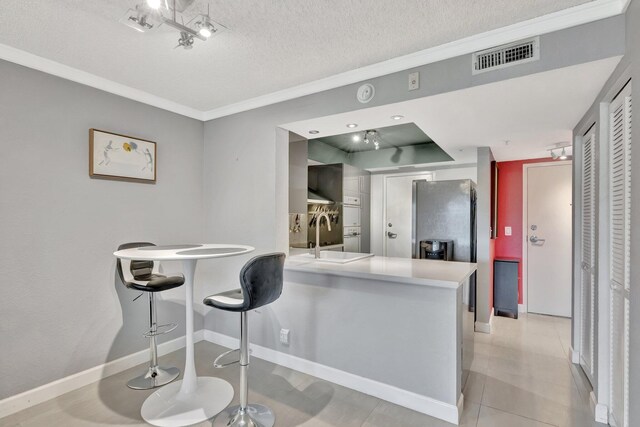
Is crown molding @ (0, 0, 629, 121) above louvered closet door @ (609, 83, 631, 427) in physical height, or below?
above

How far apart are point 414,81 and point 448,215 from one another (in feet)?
7.27

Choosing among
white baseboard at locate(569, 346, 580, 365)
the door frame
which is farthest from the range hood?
white baseboard at locate(569, 346, 580, 365)

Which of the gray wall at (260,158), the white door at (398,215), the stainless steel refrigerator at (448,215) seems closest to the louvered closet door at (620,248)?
the gray wall at (260,158)

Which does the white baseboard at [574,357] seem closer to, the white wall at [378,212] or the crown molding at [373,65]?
the crown molding at [373,65]

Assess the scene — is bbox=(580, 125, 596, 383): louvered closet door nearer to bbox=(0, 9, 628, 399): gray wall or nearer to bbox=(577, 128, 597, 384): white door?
bbox=(577, 128, 597, 384): white door

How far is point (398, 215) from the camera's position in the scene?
5.54 meters

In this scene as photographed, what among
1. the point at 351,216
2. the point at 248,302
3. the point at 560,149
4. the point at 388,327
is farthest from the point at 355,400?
the point at 560,149

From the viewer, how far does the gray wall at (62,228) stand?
2.12 m

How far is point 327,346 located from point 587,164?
2.44 meters

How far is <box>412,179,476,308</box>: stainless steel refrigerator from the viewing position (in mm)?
3875

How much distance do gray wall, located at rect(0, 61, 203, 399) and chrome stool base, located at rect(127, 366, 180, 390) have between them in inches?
12.9

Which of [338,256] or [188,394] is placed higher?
[338,256]

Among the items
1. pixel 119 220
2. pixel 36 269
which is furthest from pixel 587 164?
pixel 36 269

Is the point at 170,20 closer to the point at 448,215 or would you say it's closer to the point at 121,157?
the point at 121,157
